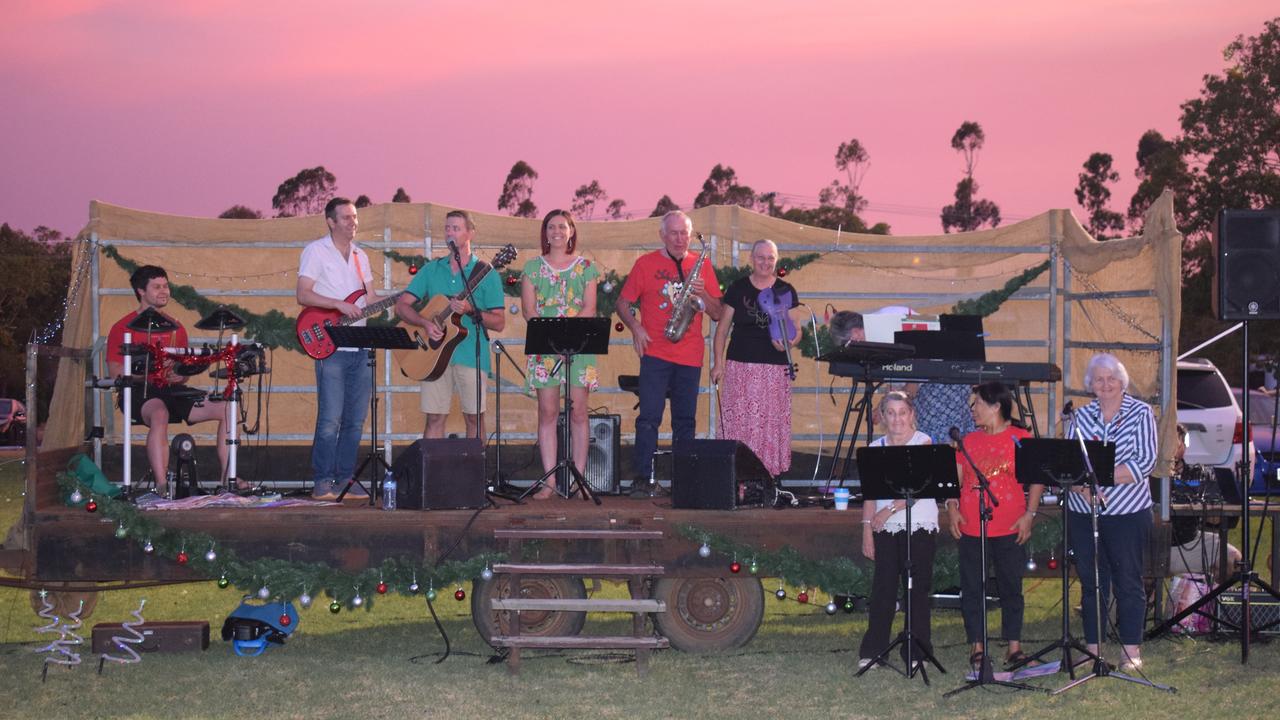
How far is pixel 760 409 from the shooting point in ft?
28.4

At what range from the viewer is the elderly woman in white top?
282 inches

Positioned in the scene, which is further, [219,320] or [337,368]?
[219,320]

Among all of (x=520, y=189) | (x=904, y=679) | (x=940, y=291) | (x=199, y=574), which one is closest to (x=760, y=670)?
(x=904, y=679)

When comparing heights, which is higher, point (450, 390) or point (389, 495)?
point (450, 390)

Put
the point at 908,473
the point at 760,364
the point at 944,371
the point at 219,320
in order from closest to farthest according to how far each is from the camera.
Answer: the point at 908,473, the point at 944,371, the point at 760,364, the point at 219,320

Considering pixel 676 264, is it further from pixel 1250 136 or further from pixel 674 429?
pixel 1250 136

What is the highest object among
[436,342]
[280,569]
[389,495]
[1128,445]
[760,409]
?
[436,342]

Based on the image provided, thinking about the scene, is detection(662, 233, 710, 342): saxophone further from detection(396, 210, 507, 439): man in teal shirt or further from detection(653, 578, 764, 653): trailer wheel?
detection(653, 578, 764, 653): trailer wheel

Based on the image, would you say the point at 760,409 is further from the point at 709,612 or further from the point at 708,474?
the point at 709,612

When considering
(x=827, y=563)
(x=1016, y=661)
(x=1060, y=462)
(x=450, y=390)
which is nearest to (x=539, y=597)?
(x=450, y=390)

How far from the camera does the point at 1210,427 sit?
41.7 ft

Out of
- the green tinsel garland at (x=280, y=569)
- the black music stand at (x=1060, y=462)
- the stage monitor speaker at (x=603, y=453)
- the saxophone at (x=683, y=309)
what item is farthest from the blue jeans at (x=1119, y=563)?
the green tinsel garland at (x=280, y=569)

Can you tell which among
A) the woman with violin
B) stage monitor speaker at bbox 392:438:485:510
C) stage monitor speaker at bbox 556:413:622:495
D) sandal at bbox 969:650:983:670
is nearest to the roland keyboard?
the woman with violin

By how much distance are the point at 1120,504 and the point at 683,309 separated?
2930 mm
